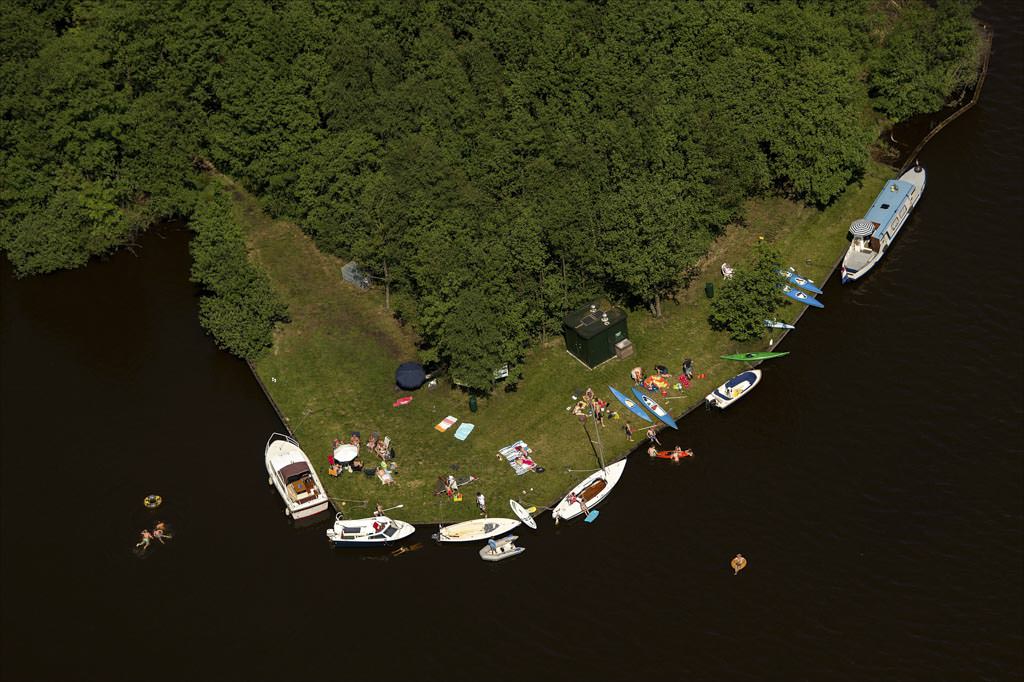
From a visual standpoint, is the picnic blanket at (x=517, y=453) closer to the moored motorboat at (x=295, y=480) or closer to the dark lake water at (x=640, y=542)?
the dark lake water at (x=640, y=542)

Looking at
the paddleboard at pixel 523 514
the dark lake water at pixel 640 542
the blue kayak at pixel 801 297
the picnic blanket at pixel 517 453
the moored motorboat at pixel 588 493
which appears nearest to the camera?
the dark lake water at pixel 640 542

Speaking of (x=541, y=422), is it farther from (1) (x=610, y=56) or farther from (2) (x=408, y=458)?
(1) (x=610, y=56)

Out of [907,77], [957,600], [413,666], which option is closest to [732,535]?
[957,600]

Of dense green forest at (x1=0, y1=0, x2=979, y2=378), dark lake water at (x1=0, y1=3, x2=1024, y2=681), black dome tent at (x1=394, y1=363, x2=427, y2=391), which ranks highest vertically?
dense green forest at (x1=0, y1=0, x2=979, y2=378)

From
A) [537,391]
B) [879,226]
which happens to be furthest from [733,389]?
[879,226]

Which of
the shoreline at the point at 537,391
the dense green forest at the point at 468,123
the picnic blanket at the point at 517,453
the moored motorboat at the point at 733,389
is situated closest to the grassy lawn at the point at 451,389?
the shoreline at the point at 537,391

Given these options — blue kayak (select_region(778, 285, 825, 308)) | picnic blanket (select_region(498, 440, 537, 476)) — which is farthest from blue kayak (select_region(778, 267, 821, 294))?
picnic blanket (select_region(498, 440, 537, 476))

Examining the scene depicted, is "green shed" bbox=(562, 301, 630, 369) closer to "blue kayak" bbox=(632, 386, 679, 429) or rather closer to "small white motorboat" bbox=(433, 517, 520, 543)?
"blue kayak" bbox=(632, 386, 679, 429)
